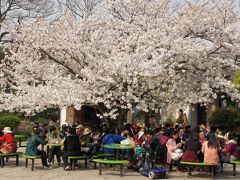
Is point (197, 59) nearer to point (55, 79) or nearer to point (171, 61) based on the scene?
point (171, 61)

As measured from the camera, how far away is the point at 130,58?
12.2 metres

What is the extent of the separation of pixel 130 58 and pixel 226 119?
1085 cm

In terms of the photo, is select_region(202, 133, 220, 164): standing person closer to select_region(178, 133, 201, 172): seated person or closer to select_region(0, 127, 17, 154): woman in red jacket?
select_region(178, 133, 201, 172): seated person

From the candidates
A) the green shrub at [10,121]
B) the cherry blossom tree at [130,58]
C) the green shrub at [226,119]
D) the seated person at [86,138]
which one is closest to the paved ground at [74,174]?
the seated person at [86,138]

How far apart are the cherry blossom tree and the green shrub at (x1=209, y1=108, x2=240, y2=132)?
6447 mm

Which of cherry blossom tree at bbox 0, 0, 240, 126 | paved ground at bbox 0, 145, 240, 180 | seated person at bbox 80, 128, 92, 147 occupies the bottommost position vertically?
paved ground at bbox 0, 145, 240, 180

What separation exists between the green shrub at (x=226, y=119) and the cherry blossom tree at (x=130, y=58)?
645 cm

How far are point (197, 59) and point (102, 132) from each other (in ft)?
13.7

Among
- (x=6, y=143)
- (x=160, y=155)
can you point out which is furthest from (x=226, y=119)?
(x=6, y=143)

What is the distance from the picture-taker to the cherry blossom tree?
1275 cm

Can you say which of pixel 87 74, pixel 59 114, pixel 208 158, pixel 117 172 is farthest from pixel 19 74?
pixel 59 114

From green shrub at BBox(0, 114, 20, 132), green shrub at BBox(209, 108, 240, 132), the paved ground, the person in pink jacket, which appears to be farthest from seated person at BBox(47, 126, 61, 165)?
green shrub at BBox(209, 108, 240, 132)

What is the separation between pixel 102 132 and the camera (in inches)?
534

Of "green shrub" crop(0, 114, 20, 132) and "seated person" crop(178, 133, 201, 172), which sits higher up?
"green shrub" crop(0, 114, 20, 132)
